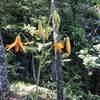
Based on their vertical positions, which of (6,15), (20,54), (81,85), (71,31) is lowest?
(81,85)

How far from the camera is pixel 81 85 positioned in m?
9.31

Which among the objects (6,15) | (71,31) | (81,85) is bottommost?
(81,85)

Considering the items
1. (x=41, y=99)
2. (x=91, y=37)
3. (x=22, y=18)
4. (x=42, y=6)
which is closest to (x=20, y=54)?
(x=22, y=18)

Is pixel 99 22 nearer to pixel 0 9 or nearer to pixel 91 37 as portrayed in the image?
pixel 91 37

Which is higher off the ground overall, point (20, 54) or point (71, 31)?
point (71, 31)

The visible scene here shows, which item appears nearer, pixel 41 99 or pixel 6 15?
pixel 41 99

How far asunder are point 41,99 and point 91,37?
3.75 meters

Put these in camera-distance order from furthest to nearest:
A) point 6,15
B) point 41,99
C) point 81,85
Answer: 1. point 81,85
2. point 6,15
3. point 41,99

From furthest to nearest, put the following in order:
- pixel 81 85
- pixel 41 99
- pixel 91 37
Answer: pixel 91 37
pixel 81 85
pixel 41 99

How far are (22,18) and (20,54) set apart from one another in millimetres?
1169

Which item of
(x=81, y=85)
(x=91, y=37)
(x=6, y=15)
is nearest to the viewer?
(x=6, y=15)

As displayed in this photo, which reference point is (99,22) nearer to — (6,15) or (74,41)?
(74,41)

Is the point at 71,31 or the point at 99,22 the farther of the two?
the point at 99,22

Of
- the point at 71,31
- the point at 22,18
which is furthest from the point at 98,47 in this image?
the point at 22,18
